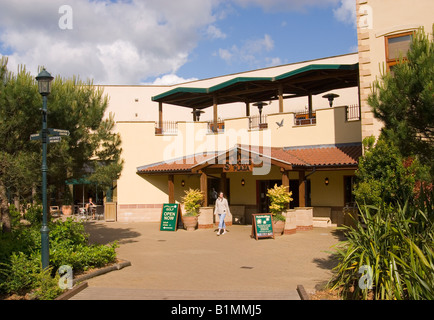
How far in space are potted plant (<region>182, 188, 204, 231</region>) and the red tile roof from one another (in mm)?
1258

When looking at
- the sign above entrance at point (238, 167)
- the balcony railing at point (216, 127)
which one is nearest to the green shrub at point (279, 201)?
the sign above entrance at point (238, 167)

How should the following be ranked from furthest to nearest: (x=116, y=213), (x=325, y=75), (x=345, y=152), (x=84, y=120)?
(x=116, y=213) < (x=325, y=75) < (x=345, y=152) < (x=84, y=120)

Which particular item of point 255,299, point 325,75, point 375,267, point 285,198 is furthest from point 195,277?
point 325,75

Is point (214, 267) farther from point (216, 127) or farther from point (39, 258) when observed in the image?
point (216, 127)

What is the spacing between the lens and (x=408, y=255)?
6309 mm

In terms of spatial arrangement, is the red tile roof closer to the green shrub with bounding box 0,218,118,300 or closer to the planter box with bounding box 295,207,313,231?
the planter box with bounding box 295,207,313,231

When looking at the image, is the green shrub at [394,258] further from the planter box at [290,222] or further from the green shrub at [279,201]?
the planter box at [290,222]

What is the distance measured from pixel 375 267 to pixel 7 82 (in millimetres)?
9679

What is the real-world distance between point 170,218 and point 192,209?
1.04 m

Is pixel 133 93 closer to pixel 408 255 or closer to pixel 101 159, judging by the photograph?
pixel 101 159

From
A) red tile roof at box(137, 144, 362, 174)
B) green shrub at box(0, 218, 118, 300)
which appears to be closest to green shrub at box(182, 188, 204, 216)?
red tile roof at box(137, 144, 362, 174)

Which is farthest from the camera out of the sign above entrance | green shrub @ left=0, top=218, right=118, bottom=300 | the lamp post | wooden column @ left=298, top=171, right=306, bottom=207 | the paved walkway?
wooden column @ left=298, top=171, right=306, bottom=207

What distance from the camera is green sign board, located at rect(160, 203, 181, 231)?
56.8 feet
